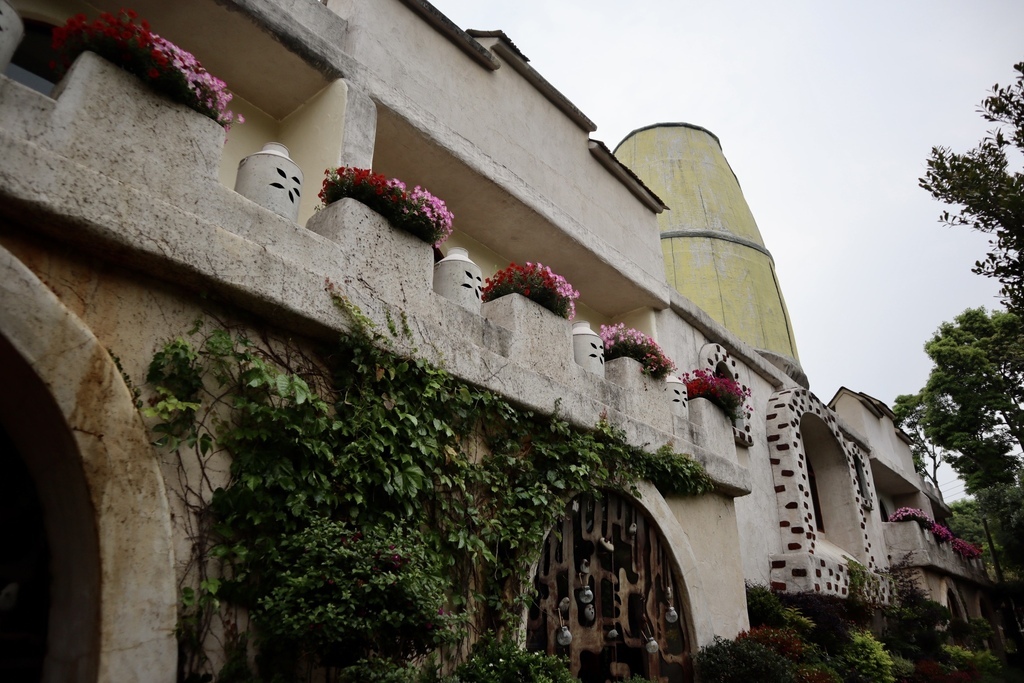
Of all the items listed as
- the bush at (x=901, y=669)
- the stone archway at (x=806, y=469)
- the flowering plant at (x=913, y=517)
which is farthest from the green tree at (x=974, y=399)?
the bush at (x=901, y=669)

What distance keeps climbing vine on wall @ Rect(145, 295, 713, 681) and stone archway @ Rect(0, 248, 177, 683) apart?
193 millimetres

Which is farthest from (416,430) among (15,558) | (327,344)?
(15,558)

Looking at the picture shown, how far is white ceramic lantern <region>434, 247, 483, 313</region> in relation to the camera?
5.26 metres

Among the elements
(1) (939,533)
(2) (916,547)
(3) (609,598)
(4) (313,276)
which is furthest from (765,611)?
(1) (939,533)

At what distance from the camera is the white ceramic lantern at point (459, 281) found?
5258mm

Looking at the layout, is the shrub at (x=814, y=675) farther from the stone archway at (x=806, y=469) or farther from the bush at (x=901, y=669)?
the stone archway at (x=806, y=469)

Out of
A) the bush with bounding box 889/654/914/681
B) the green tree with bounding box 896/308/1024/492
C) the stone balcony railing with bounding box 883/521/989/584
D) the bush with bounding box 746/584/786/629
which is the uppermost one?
the green tree with bounding box 896/308/1024/492

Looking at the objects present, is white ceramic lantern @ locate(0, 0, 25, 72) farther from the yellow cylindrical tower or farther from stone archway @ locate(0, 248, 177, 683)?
the yellow cylindrical tower

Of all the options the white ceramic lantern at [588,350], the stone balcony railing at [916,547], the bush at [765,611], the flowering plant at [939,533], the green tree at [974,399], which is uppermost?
the green tree at [974,399]

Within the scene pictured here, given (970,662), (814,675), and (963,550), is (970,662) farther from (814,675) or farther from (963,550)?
(814,675)

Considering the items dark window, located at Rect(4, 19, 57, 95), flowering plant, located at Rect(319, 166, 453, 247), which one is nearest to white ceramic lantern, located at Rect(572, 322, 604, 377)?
flowering plant, located at Rect(319, 166, 453, 247)

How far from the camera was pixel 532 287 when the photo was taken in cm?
583

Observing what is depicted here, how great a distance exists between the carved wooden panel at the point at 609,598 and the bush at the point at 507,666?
0.58 m

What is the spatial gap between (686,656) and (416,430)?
3662 millimetres
